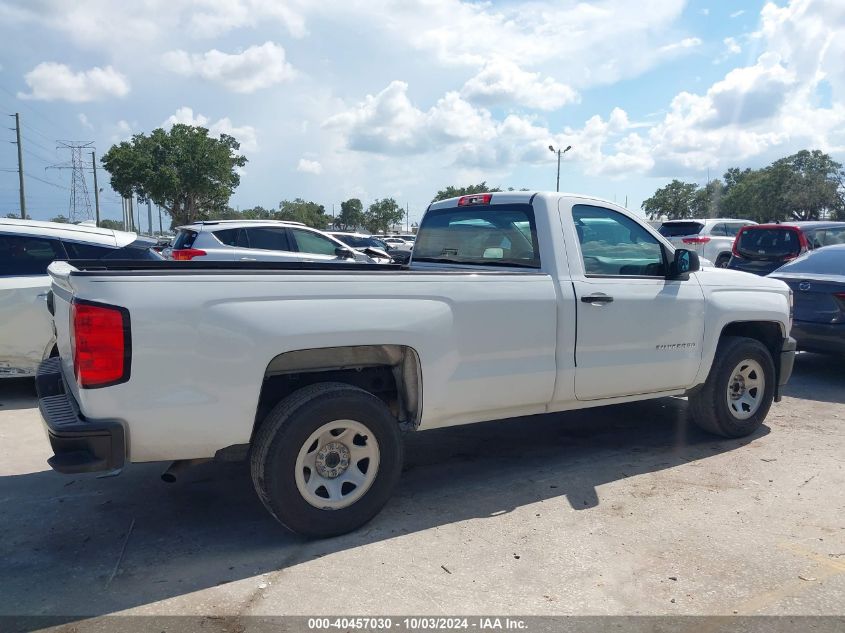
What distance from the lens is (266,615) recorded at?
9.96ft

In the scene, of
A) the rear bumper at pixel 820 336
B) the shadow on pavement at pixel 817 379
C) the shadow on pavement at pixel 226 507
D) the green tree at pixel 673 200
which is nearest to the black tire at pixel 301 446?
the shadow on pavement at pixel 226 507

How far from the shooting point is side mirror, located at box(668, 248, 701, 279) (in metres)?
5.02

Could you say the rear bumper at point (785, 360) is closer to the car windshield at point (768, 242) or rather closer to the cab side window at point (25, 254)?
the cab side window at point (25, 254)

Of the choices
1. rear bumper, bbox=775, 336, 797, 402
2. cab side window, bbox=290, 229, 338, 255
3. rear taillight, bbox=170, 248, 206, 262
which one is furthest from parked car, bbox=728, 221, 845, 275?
rear taillight, bbox=170, 248, 206, 262

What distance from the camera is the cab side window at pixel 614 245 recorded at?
4.78 meters

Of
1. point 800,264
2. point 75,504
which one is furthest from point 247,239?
point 800,264

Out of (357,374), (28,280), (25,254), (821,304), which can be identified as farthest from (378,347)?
(821,304)

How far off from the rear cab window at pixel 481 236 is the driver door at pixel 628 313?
346mm

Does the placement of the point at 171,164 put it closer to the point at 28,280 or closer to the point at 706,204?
the point at 28,280

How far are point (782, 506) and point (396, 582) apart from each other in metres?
2.58

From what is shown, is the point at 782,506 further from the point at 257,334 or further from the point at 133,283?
the point at 133,283

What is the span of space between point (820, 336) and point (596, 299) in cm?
443

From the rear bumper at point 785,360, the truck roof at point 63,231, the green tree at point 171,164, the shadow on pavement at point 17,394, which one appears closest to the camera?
the rear bumper at point 785,360

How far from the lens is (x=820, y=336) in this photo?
755 cm
